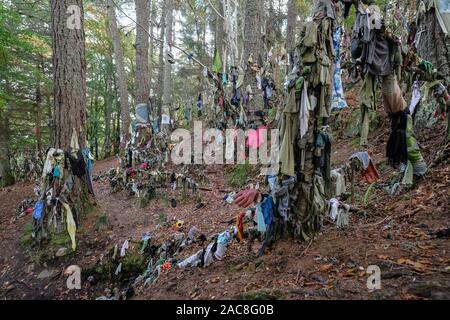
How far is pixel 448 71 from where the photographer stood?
545 centimetres

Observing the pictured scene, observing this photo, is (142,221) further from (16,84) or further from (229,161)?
(16,84)

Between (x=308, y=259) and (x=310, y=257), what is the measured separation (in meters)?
0.05

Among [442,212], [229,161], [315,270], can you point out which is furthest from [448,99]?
[229,161]

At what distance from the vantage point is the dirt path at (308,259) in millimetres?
3010

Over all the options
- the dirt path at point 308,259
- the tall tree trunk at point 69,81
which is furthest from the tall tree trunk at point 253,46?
the tall tree trunk at point 69,81

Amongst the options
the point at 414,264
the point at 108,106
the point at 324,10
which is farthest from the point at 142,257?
the point at 108,106

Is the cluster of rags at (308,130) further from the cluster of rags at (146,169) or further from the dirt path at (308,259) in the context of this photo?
the cluster of rags at (146,169)

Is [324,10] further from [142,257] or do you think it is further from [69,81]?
[69,81]

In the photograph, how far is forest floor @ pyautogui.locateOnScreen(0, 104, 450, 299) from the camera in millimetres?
3020

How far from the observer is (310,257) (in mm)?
3625

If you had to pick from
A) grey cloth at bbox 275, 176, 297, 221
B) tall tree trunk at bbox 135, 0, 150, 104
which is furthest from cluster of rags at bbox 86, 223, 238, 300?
tall tree trunk at bbox 135, 0, 150, 104

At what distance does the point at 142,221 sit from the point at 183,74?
647 inches

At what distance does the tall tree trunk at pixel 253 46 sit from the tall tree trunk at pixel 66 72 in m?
4.82

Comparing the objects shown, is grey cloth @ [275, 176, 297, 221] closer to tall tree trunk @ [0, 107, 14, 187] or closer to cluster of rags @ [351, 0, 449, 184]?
cluster of rags @ [351, 0, 449, 184]
